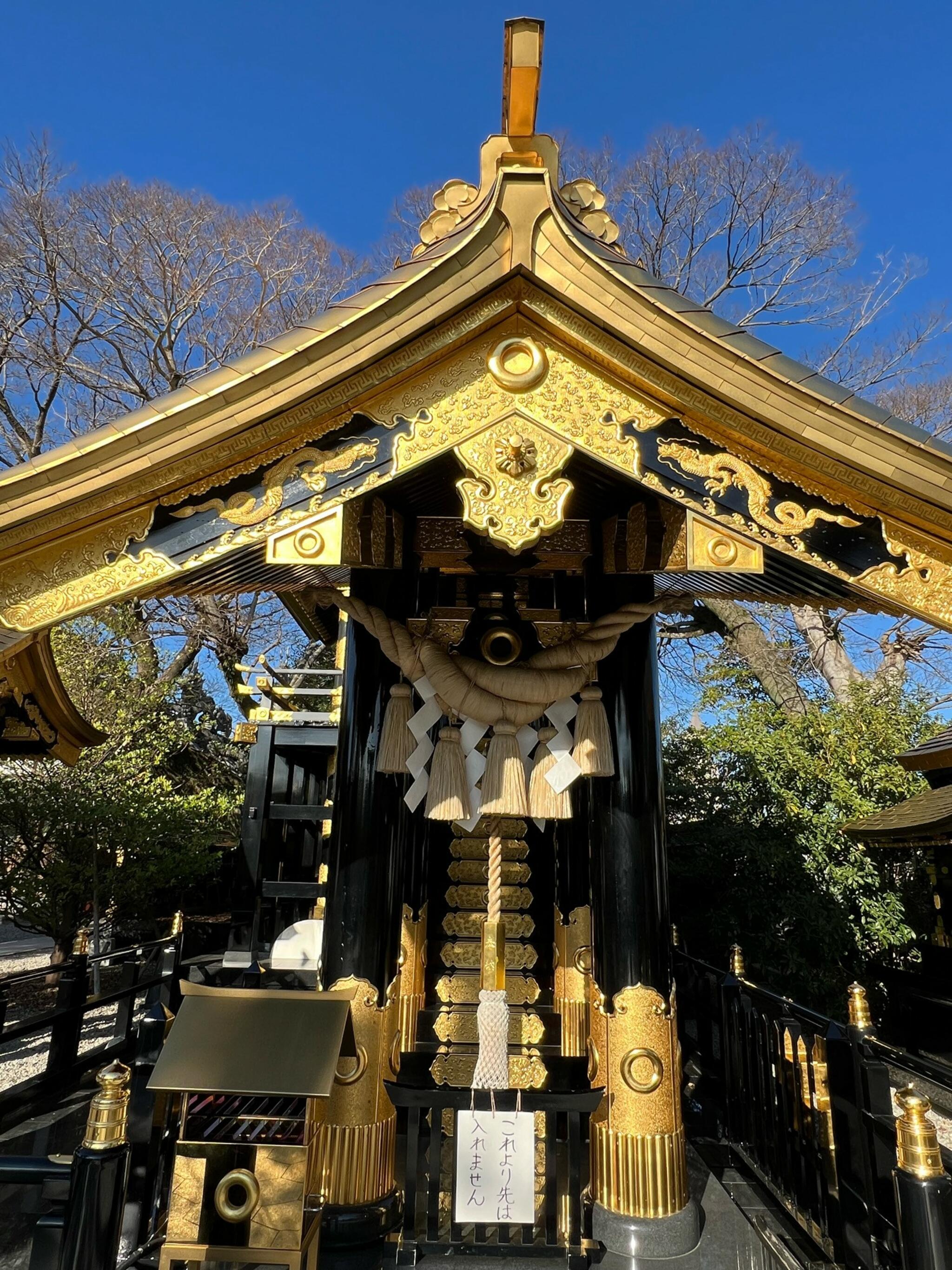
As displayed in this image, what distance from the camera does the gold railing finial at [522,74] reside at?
290 cm

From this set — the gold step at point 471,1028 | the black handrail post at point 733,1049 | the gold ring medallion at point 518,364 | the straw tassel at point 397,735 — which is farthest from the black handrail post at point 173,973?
the gold ring medallion at point 518,364

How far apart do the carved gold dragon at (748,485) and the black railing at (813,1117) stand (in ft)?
7.99

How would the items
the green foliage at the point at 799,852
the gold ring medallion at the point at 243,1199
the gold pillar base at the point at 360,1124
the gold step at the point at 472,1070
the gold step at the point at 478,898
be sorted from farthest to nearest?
1. the green foliage at the point at 799,852
2. the gold step at the point at 478,898
3. the gold step at the point at 472,1070
4. the gold pillar base at the point at 360,1124
5. the gold ring medallion at the point at 243,1199

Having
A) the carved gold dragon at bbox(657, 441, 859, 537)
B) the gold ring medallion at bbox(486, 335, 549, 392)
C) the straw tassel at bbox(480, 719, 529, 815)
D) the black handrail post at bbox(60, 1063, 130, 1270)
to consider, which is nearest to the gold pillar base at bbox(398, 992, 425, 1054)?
the straw tassel at bbox(480, 719, 529, 815)

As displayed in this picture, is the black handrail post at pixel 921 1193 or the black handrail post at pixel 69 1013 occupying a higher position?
the black handrail post at pixel 921 1193

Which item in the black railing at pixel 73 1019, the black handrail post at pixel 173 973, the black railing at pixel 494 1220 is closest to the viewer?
the black railing at pixel 494 1220

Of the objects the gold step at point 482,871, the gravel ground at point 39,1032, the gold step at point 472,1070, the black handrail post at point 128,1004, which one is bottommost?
the gravel ground at point 39,1032

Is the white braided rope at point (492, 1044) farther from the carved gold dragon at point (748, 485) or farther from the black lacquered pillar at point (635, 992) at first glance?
the carved gold dragon at point (748, 485)

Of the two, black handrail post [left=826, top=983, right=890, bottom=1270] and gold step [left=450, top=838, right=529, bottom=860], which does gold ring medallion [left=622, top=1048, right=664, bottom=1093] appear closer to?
black handrail post [left=826, top=983, right=890, bottom=1270]

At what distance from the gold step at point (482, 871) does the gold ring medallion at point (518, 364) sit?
3.40 m

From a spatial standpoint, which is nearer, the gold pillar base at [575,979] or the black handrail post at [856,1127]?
the black handrail post at [856,1127]

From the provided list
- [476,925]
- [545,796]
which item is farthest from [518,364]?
[476,925]

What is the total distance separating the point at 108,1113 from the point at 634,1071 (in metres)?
2.68

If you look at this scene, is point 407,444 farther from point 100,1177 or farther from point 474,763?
point 100,1177
